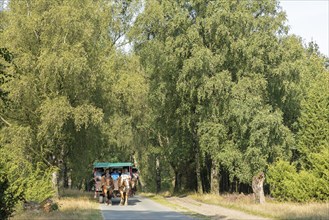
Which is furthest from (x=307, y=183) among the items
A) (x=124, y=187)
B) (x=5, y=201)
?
(x=5, y=201)

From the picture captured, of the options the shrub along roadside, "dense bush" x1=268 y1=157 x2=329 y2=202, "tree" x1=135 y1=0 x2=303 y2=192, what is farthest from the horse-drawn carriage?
the shrub along roadside

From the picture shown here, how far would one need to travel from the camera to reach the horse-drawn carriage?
31438 mm

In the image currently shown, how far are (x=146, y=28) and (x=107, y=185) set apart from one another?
17209mm

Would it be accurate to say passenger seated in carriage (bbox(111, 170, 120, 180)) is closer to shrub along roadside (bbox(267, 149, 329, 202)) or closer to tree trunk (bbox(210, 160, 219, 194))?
tree trunk (bbox(210, 160, 219, 194))

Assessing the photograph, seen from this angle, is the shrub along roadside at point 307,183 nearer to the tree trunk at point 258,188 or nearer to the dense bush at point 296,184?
the dense bush at point 296,184

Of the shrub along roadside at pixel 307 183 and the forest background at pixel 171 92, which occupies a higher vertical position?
the forest background at pixel 171 92

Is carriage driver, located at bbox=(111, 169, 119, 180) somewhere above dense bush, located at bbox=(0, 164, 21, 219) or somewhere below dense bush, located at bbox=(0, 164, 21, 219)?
above

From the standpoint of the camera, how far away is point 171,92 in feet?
140

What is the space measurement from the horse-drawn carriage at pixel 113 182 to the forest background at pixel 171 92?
2.35 metres

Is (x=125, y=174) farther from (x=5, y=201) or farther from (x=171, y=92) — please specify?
(x=5, y=201)

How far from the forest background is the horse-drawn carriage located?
235cm

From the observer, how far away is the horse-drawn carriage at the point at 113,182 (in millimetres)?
31438

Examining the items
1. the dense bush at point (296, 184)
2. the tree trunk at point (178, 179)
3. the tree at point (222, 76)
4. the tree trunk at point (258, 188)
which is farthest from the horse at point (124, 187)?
the tree trunk at point (178, 179)

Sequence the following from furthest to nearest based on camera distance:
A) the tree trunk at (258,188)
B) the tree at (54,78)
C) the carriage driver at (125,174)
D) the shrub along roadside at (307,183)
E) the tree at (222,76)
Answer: the tree at (222,76) → the tree trunk at (258,188) → the shrub along roadside at (307,183) → the carriage driver at (125,174) → the tree at (54,78)
